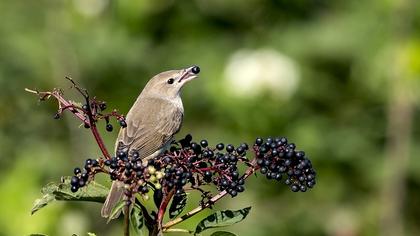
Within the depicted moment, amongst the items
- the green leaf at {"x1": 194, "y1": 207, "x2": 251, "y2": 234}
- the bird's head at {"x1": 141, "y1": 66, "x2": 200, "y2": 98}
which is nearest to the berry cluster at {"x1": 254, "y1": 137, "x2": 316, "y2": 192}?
the green leaf at {"x1": 194, "y1": 207, "x2": 251, "y2": 234}

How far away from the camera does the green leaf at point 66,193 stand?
405 cm

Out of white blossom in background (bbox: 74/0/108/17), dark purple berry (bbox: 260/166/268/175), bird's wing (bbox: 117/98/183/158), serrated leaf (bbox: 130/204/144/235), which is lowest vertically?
serrated leaf (bbox: 130/204/144/235)

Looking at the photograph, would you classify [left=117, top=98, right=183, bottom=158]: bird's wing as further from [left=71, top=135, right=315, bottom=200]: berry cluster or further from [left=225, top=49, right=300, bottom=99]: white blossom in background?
[left=225, top=49, right=300, bottom=99]: white blossom in background

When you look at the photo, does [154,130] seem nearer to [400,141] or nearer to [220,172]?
[220,172]

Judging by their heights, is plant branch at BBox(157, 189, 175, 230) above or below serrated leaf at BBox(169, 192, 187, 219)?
below

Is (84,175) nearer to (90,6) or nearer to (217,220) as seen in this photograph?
(217,220)

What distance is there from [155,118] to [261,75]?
12.2 ft

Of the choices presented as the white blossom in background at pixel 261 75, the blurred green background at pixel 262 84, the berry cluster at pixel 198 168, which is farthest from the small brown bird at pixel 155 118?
the white blossom in background at pixel 261 75

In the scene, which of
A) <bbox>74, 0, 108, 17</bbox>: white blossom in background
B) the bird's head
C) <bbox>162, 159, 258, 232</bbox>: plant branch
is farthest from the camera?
<bbox>74, 0, 108, 17</bbox>: white blossom in background

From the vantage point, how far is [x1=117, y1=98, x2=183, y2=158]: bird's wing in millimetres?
5875

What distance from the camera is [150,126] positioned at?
6254mm

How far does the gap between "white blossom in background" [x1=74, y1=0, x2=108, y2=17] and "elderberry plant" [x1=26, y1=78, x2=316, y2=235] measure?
661 centimetres

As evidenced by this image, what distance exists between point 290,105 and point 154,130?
464 cm

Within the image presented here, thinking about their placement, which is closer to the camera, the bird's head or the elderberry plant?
the elderberry plant
